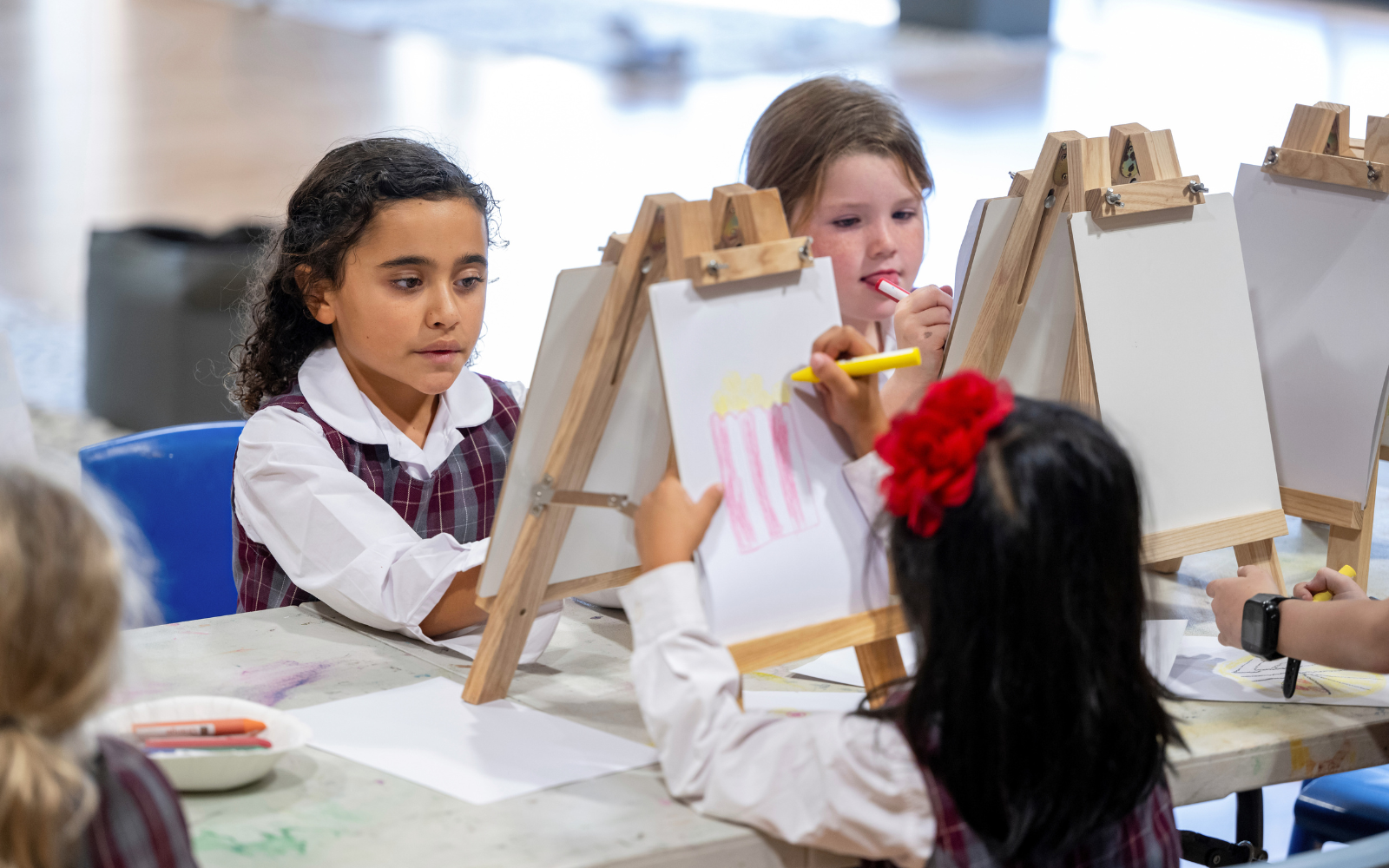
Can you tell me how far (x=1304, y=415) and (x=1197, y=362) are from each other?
0.84 ft

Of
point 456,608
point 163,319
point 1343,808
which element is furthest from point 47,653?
point 163,319

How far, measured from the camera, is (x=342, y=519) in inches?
60.1

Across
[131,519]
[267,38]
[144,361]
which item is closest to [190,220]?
[144,361]

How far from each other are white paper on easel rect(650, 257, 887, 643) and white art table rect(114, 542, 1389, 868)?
0.17m

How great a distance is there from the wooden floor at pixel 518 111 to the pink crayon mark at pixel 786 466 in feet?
9.05

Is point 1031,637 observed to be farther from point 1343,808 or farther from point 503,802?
point 1343,808

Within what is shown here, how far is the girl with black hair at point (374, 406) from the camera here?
1.51 meters

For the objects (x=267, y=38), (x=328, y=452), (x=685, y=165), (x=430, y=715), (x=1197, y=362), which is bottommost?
(x=430, y=715)

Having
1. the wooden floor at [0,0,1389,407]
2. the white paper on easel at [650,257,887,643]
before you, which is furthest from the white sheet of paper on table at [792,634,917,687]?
the wooden floor at [0,0,1389,407]

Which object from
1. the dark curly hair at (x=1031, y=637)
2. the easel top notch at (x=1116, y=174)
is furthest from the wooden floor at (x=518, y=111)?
the dark curly hair at (x=1031, y=637)

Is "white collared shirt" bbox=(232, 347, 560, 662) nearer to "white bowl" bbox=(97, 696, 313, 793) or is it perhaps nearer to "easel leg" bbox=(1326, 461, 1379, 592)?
"white bowl" bbox=(97, 696, 313, 793)

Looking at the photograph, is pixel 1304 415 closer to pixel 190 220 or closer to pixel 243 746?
pixel 243 746

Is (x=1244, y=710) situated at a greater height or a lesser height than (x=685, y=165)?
lesser

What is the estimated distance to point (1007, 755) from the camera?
1000mm
